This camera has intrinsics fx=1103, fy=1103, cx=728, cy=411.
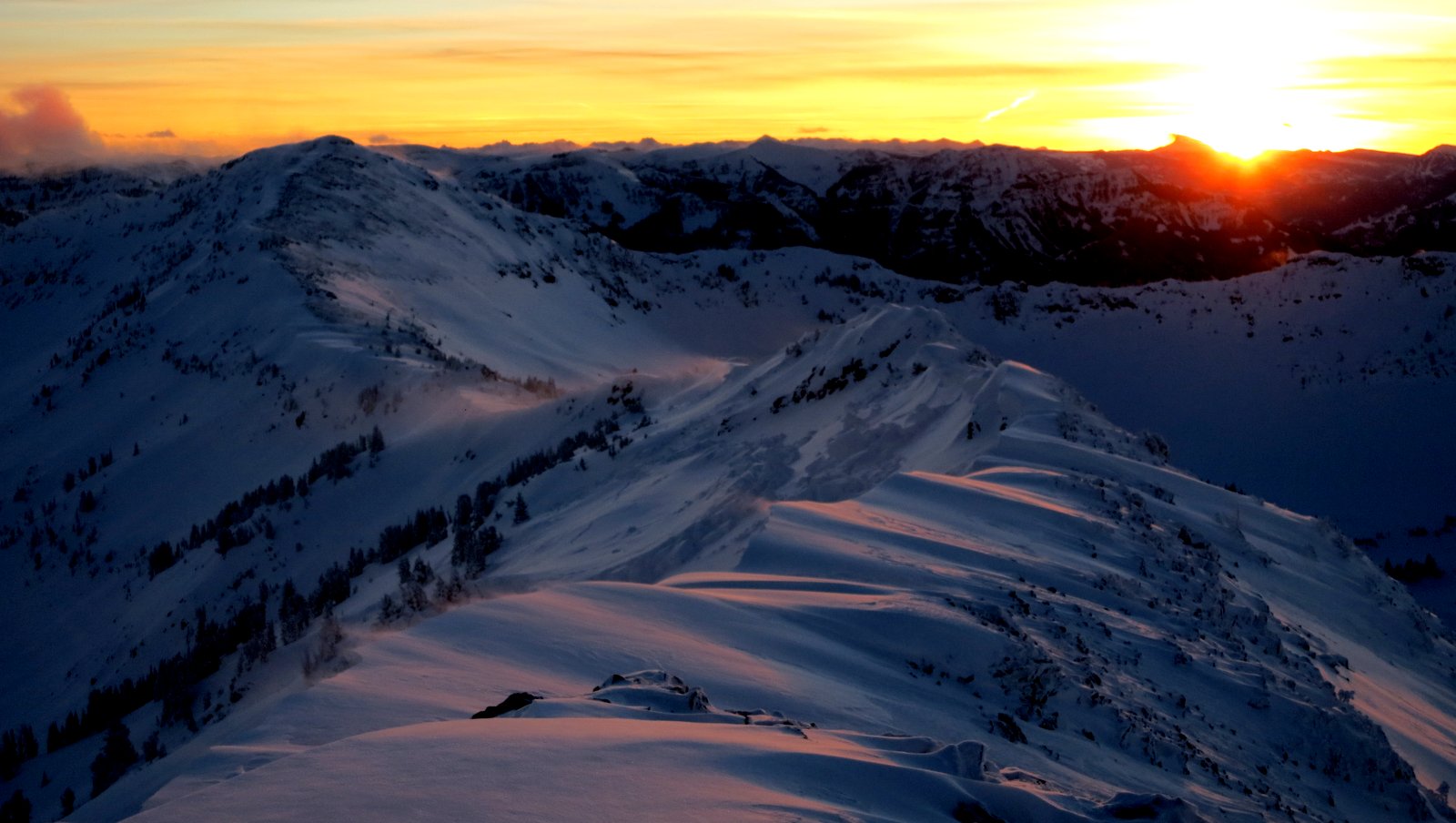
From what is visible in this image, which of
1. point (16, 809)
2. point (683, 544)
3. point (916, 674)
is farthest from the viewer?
point (683, 544)

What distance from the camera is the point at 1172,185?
92.1 meters

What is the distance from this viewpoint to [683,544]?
10055 millimetres

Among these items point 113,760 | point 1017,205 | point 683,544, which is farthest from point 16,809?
A: point 1017,205

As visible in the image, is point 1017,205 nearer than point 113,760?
No

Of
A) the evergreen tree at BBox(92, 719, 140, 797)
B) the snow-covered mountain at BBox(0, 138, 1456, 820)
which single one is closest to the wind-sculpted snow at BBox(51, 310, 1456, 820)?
the snow-covered mountain at BBox(0, 138, 1456, 820)

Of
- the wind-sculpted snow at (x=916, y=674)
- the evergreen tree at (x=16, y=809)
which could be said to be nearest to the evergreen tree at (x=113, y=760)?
the evergreen tree at (x=16, y=809)

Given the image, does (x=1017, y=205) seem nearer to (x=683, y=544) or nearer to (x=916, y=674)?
(x=683, y=544)

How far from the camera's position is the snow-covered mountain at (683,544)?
4629 millimetres

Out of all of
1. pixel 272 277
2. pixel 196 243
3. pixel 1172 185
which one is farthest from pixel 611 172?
pixel 272 277

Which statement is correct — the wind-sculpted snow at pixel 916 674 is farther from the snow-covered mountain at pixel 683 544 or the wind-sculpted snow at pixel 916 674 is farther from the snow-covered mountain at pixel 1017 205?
the snow-covered mountain at pixel 1017 205

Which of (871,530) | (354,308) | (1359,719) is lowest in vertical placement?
(1359,719)

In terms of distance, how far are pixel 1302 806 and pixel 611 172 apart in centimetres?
9535

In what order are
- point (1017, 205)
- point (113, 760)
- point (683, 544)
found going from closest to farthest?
point (113, 760), point (683, 544), point (1017, 205)

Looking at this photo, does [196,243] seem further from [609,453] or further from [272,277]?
[609,453]
